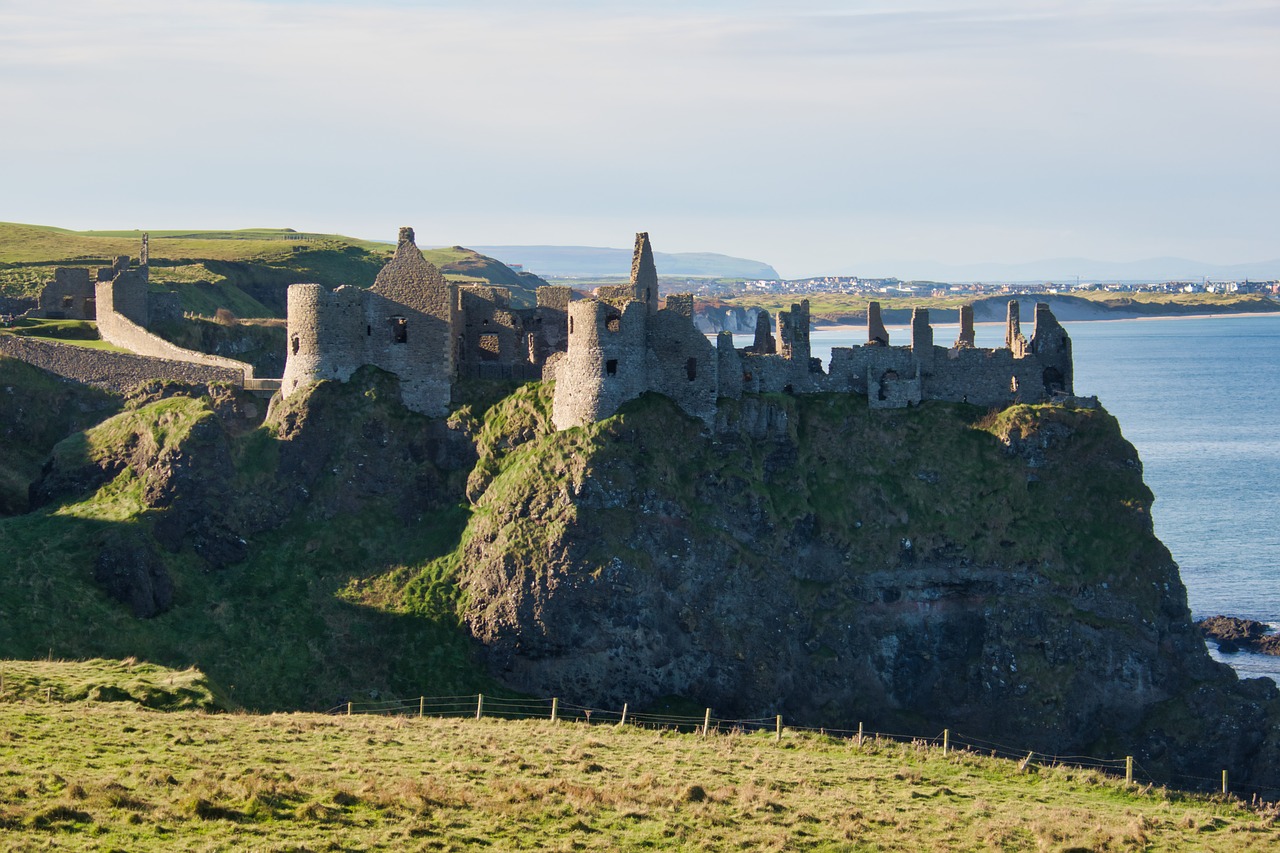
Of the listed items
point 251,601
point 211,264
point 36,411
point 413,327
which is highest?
point 211,264

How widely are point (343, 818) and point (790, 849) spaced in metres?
9.82

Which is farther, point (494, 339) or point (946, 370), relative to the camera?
Result: point (946, 370)

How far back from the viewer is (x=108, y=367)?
72312 millimetres

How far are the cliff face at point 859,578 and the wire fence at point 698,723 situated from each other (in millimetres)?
766

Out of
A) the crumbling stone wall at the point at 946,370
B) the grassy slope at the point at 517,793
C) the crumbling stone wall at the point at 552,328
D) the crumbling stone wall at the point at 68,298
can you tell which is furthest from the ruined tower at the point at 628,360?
the crumbling stone wall at the point at 68,298

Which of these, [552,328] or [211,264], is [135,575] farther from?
[211,264]

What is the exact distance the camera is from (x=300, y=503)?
66.8m

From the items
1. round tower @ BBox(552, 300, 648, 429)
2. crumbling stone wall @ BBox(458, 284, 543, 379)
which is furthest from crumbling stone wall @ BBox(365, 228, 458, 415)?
round tower @ BBox(552, 300, 648, 429)

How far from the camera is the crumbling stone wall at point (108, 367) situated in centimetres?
7169

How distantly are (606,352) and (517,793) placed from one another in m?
30.7

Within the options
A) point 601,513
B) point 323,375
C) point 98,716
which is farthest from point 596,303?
point 98,716

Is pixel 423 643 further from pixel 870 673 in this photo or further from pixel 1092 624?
pixel 1092 624

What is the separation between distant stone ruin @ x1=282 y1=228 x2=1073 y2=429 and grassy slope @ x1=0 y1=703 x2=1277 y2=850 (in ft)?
73.4

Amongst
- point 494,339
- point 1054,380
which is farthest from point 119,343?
point 1054,380
